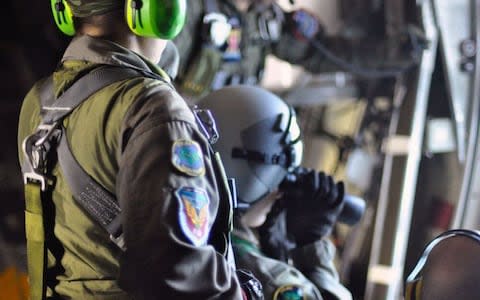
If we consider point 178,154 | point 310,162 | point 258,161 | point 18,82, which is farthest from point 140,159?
point 18,82

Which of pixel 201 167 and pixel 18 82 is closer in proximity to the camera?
pixel 201 167

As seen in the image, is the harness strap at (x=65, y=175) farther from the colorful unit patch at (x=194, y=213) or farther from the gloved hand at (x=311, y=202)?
the gloved hand at (x=311, y=202)

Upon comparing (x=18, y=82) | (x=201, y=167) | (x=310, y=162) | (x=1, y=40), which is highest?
(x=201, y=167)

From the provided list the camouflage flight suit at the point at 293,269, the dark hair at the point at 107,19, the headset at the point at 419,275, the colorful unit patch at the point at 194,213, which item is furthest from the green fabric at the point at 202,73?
the colorful unit patch at the point at 194,213

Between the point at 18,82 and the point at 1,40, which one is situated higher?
the point at 1,40

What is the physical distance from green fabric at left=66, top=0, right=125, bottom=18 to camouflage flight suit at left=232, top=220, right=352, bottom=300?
2.16 feet

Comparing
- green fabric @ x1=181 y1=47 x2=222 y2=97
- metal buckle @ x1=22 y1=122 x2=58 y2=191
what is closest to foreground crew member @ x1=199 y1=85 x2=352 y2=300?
metal buckle @ x1=22 y1=122 x2=58 y2=191

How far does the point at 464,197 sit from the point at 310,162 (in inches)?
30.9

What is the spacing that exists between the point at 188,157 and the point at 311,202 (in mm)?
766

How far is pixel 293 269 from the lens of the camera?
5.10ft

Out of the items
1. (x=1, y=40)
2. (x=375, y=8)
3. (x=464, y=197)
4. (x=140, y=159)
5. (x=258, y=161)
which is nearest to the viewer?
(x=140, y=159)

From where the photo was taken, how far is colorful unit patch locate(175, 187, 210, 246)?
1.01 meters

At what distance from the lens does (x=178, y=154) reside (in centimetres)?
102

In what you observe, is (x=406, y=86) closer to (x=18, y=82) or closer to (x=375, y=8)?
(x=375, y=8)
